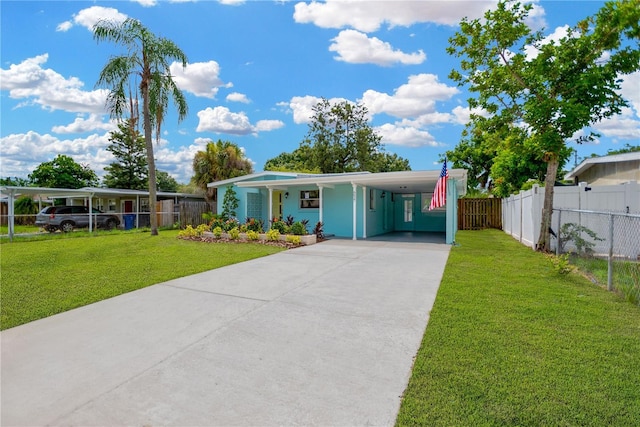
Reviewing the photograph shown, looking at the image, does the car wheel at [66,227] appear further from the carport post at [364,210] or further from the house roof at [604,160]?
the house roof at [604,160]

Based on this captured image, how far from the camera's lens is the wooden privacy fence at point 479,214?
1853 cm

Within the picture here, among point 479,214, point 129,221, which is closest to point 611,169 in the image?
point 479,214

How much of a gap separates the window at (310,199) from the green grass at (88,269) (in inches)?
182

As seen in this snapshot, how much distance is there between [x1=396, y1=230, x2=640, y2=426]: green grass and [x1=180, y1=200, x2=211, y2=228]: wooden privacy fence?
55.4 ft

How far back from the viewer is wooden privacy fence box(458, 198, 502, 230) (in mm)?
18531

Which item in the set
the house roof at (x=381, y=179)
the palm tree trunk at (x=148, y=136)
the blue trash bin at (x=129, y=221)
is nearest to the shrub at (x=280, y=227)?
the house roof at (x=381, y=179)

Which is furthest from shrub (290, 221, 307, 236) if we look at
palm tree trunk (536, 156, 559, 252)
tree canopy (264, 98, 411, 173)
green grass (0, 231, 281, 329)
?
tree canopy (264, 98, 411, 173)

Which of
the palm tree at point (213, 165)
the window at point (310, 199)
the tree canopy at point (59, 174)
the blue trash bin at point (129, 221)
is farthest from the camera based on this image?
the tree canopy at point (59, 174)

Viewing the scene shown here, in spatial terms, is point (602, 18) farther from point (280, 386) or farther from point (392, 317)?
point (280, 386)

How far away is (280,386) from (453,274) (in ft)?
16.1

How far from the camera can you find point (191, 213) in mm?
19672

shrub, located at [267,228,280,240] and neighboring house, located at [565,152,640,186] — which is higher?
neighboring house, located at [565,152,640,186]

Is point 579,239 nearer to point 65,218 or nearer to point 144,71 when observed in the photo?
point 144,71

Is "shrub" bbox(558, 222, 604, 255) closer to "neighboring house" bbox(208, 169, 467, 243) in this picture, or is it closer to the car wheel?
"neighboring house" bbox(208, 169, 467, 243)
